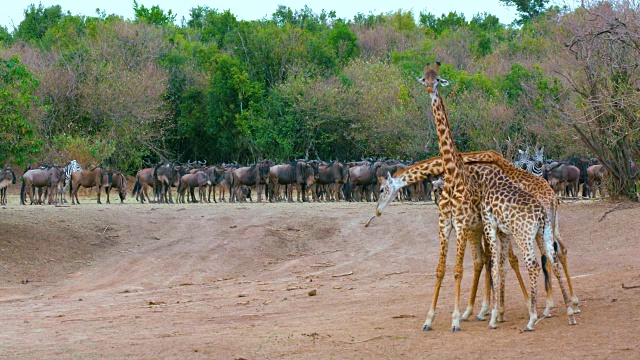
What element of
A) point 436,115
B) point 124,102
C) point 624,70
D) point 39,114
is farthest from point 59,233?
point 124,102

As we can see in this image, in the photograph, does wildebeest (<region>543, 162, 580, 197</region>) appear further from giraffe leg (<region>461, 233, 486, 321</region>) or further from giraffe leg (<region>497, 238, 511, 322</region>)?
giraffe leg (<region>497, 238, 511, 322</region>)

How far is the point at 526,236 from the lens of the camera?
35.1 feet

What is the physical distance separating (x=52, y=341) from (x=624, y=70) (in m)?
15.9

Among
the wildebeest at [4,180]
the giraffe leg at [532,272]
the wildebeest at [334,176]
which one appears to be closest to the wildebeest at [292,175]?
the wildebeest at [334,176]

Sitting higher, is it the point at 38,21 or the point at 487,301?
the point at 38,21

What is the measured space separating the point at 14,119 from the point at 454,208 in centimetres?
1322

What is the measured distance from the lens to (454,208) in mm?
11133

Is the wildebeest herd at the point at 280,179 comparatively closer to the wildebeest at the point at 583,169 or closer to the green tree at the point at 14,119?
the wildebeest at the point at 583,169

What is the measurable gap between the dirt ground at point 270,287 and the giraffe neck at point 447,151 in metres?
1.85

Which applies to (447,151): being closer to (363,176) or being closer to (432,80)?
(432,80)

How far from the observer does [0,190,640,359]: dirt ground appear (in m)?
Result: 10.2

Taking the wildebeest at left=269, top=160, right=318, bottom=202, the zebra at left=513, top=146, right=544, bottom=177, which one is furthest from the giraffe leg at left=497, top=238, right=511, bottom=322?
the wildebeest at left=269, top=160, right=318, bottom=202

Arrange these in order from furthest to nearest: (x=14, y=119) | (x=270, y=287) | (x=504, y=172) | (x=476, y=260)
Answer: (x=14, y=119), (x=270, y=287), (x=504, y=172), (x=476, y=260)

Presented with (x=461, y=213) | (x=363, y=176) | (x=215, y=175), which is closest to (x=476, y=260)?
(x=461, y=213)
